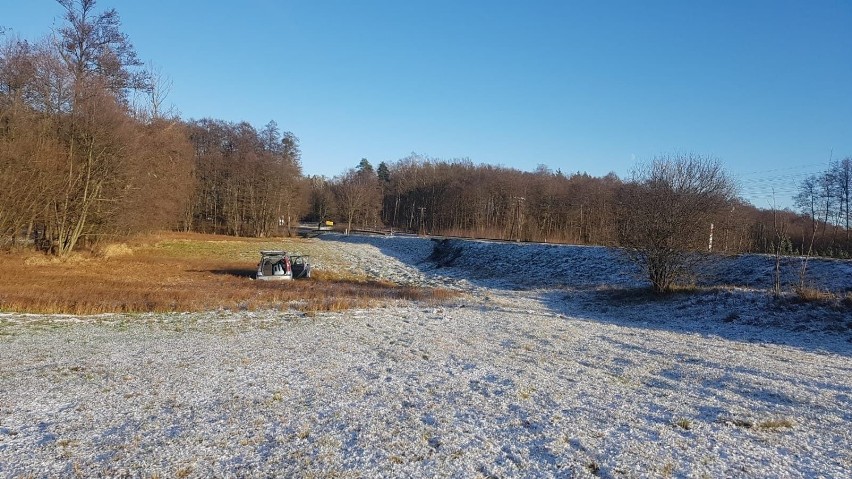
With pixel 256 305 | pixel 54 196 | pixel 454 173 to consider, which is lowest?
pixel 256 305

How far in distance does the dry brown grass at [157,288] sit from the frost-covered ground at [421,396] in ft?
6.72

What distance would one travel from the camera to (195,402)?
7.20 m

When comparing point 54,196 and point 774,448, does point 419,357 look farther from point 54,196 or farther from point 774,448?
point 54,196

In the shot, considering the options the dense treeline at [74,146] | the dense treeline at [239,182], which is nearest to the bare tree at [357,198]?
the dense treeline at [239,182]

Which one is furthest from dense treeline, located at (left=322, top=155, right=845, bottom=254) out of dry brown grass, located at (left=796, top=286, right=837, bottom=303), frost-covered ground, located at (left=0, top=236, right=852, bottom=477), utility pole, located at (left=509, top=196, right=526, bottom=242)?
frost-covered ground, located at (left=0, top=236, right=852, bottom=477)

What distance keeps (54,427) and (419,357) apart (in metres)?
6.06

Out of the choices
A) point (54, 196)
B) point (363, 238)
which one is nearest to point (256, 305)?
point (54, 196)

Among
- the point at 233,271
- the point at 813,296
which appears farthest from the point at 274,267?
the point at 813,296

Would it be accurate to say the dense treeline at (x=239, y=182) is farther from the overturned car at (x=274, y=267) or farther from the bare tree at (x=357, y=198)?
the overturned car at (x=274, y=267)

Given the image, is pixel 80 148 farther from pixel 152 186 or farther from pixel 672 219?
pixel 672 219

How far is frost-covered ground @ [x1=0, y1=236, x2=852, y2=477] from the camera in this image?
17.6 feet

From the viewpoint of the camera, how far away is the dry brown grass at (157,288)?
54.0 feet

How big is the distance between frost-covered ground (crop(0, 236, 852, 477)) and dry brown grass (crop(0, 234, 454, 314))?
2049mm

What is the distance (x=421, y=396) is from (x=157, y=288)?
17833mm
